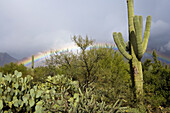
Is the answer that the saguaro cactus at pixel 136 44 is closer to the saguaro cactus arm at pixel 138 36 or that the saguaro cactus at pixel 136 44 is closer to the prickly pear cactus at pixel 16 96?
the saguaro cactus arm at pixel 138 36

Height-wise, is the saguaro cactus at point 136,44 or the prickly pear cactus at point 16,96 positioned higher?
the saguaro cactus at point 136,44

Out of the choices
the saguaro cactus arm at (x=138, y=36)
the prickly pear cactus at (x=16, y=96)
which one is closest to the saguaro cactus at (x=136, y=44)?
the saguaro cactus arm at (x=138, y=36)

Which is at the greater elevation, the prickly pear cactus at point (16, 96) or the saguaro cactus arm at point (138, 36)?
the saguaro cactus arm at point (138, 36)

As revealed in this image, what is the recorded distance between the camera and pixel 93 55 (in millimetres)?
7656

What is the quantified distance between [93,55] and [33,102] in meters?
5.85

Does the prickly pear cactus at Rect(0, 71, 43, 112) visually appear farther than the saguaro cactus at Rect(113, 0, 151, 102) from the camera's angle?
No

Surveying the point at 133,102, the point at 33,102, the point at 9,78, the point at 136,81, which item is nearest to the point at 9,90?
the point at 9,78

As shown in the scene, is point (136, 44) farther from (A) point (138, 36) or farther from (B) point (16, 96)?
(B) point (16, 96)

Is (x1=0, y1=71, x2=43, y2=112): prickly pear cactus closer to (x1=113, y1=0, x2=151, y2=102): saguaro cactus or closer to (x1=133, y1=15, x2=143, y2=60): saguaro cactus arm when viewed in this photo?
(x1=113, y1=0, x2=151, y2=102): saguaro cactus

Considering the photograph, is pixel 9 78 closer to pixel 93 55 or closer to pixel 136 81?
pixel 93 55

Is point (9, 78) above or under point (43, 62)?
under

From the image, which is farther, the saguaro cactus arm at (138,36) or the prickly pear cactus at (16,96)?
the saguaro cactus arm at (138,36)

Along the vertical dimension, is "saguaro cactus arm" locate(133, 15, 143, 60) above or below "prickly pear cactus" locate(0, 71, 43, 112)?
above

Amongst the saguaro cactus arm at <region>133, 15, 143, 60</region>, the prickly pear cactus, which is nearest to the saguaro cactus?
the saguaro cactus arm at <region>133, 15, 143, 60</region>
